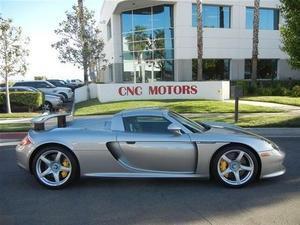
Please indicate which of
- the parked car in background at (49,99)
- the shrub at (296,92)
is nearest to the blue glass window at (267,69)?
the shrub at (296,92)

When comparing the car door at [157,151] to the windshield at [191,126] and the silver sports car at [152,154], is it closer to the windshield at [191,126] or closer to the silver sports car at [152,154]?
the silver sports car at [152,154]

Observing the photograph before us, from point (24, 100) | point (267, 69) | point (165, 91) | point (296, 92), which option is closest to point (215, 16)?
point (267, 69)

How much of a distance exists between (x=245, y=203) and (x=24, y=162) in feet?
10.7

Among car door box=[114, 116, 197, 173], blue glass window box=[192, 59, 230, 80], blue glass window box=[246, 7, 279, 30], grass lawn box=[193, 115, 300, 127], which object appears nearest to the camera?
car door box=[114, 116, 197, 173]

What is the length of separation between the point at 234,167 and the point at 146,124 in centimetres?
144

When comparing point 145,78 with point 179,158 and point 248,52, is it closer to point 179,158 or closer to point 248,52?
point 248,52

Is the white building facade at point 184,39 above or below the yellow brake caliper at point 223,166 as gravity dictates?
above

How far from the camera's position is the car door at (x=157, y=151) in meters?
5.69

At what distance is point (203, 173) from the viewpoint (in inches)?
226

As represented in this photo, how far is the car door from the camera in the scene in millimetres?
5691

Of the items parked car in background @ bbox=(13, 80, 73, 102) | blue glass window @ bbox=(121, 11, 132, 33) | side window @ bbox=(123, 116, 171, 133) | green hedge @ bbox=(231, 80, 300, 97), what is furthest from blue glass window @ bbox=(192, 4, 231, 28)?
side window @ bbox=(123, 116, 171, 133)

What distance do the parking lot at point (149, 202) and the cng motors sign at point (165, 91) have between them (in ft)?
49.2

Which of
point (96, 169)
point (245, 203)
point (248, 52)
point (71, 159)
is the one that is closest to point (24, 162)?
point (71, 159)

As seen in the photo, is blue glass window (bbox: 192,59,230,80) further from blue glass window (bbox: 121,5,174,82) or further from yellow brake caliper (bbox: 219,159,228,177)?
yellow brake caliper (bbox: 219,159,228,177)
